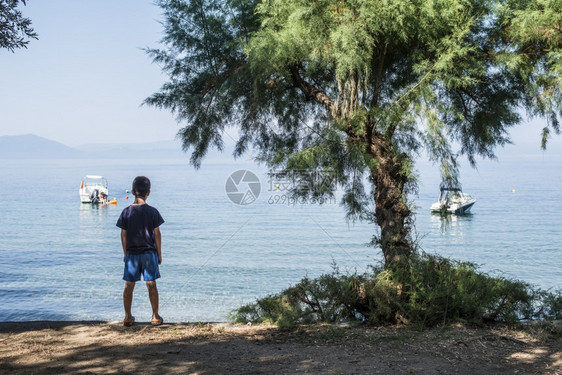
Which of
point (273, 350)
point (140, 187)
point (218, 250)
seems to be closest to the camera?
point (273, 350)

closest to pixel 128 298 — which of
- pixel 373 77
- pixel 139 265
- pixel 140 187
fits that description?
pixel 139 265

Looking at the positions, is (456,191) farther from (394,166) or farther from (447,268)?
(447,268)

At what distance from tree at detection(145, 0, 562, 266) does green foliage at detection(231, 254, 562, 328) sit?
827mm

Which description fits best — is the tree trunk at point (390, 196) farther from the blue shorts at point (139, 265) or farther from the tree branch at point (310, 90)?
the blue shorts at point (139, 265)

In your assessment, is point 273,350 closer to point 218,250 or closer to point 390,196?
point 390,196

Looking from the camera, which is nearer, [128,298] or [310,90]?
[128,298]

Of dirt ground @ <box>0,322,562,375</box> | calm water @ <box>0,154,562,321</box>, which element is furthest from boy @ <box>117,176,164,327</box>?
calm water @ <box>0,154,562,321</box>

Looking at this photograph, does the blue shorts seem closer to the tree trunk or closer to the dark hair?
the dark hair

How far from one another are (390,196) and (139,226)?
133 inches

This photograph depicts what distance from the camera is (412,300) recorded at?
19.5ft

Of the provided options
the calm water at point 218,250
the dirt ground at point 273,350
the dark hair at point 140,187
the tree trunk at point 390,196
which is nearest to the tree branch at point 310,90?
the tree trunk at point 390,196

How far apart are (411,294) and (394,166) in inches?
80.1

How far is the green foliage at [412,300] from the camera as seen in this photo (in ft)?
19.7

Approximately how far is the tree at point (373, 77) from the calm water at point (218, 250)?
759mm
